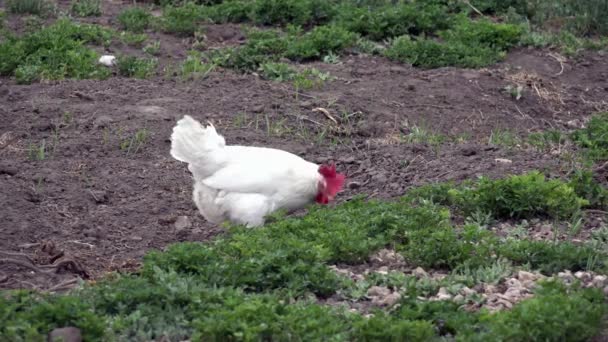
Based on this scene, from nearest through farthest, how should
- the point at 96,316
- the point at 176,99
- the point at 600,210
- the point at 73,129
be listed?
the point at 96,316 < the point at 600,210 < the point at 73,129 < the point at 176,99

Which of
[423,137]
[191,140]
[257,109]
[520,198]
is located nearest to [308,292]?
[191,140]

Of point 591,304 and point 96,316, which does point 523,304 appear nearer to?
point 591,304

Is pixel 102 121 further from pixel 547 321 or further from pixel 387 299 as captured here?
pixel 547 321

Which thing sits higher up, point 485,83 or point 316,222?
point 316,222

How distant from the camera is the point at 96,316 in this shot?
546 cm

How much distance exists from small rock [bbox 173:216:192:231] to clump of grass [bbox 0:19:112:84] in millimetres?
3296

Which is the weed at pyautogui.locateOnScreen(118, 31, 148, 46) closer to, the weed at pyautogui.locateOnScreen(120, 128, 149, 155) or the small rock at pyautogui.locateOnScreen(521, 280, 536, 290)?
the weed at pyautogui.locateOnScreen(120, 128, 149, 155)

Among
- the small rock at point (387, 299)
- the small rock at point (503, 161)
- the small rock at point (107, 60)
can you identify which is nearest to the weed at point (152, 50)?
the small rock at point (107, 60)

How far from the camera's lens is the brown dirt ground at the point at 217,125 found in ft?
26.0

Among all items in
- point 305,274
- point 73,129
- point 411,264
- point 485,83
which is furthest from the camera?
point 485,83

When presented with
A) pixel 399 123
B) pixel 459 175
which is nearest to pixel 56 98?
pixel 399 123

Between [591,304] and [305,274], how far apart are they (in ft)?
5.24

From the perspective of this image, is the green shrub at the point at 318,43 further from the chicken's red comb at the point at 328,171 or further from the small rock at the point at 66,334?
the small rock at the point at 66,334

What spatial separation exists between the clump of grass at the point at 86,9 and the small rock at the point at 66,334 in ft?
28.4
